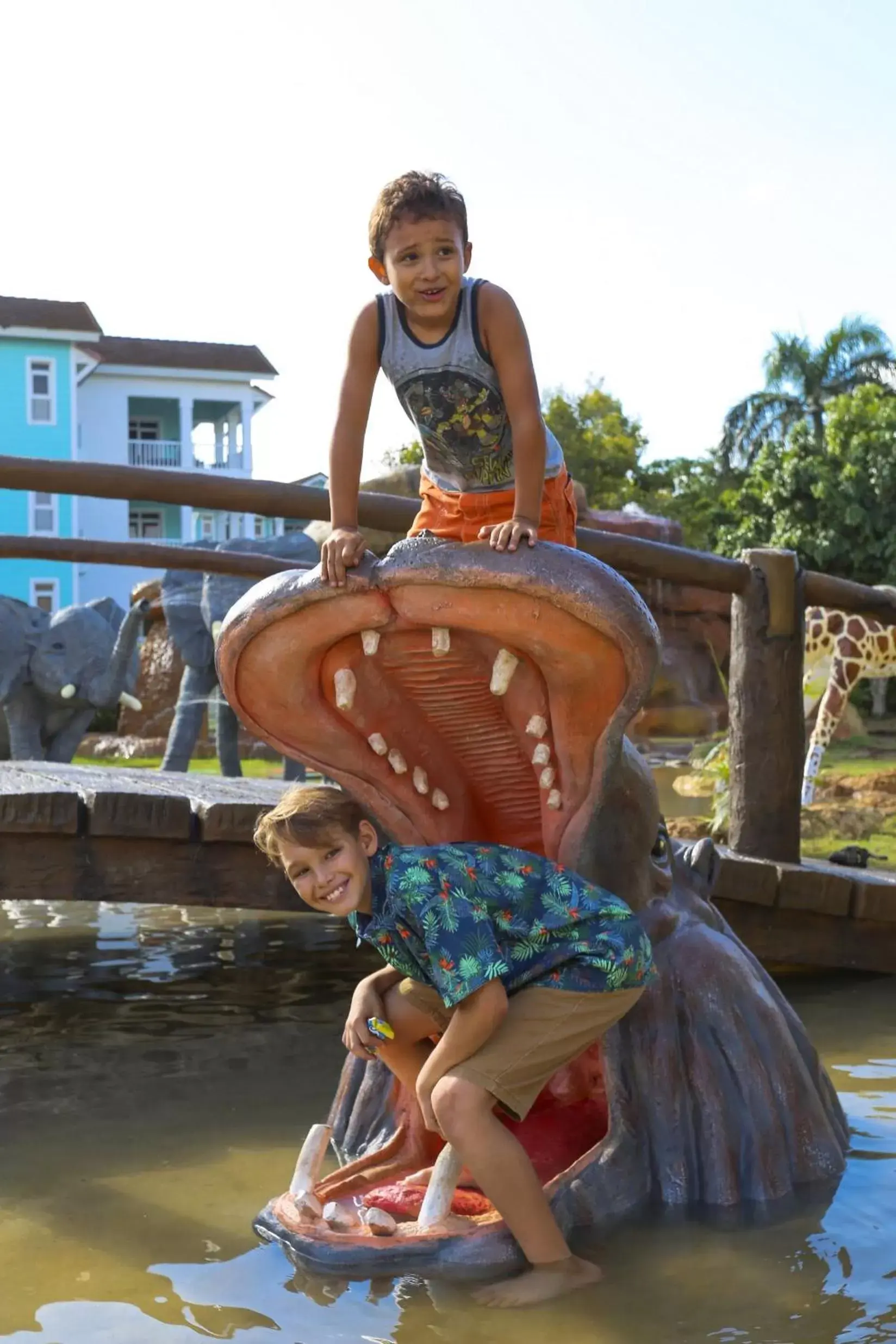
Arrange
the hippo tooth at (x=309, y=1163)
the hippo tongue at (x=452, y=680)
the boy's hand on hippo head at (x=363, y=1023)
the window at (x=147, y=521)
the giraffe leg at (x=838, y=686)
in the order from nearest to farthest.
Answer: the hippo tongue at (x=452, y=680) → the hippo tooth at (x=309, y=1163) → the boy's hand on hippo head at (x=363, y=1023) → the giraffe leg at (x=838, y=686) → the window at (x=147, y=521)

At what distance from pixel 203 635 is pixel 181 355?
75.1 feet

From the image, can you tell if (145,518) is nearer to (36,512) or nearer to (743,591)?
(36,512)

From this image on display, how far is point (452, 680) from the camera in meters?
2.22

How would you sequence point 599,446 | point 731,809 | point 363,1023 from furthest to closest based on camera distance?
point 599,446
point 731,809
point 363,1023

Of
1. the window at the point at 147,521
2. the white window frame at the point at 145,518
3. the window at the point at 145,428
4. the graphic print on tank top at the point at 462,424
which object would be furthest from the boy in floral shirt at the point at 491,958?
the window at the point at 145,428

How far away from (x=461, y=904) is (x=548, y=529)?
0.81 meters

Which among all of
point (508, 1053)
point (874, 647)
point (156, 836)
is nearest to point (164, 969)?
point (156, 836)

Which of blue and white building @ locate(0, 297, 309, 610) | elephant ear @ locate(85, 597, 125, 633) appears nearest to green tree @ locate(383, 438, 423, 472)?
blue and white building @ locate(0, 297, 309, 610)

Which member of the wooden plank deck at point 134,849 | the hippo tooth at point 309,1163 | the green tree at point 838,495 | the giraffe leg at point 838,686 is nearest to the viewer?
the hippo tooth at point 309,1163

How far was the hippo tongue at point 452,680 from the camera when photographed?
6.68ft

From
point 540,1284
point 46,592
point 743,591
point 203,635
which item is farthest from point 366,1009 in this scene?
point 46,592

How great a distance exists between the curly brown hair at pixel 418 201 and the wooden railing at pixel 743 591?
1.41 m

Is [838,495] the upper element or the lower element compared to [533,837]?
upper

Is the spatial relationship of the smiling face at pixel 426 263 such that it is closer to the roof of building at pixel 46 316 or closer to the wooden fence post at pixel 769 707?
the wooden fence post at pixel 769 707
